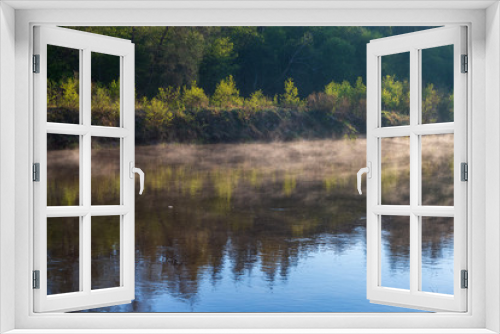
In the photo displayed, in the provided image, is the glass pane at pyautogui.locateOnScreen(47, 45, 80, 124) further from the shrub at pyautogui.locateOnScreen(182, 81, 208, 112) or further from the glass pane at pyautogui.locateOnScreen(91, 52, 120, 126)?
the shrub at pyautogui.locateOnScreen(182, 81, 208, 112)

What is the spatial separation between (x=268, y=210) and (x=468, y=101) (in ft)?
28.9

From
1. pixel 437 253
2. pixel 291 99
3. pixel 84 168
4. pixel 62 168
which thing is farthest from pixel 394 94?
pixel 84 168

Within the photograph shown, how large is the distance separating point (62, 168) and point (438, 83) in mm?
7488

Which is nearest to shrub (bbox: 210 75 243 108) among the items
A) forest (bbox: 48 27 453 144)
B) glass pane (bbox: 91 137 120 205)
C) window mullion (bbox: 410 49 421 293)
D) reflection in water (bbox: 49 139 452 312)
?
forest (bbox: 48 27 453 144)

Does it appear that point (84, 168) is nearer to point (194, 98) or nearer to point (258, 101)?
point (194, 98)

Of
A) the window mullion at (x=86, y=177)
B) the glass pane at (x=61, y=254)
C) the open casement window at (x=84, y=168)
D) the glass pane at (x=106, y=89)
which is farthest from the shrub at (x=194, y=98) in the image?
the window mullion at (x=86, y=177)

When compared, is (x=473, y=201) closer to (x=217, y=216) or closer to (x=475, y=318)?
(x=475, y=318)

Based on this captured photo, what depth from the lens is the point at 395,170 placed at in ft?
35.9

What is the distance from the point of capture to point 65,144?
9.91 meters

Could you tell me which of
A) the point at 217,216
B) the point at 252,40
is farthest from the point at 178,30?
the point at 217,216

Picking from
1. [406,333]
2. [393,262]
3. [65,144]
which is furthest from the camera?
[393,262]

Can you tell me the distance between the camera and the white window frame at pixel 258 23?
234cm

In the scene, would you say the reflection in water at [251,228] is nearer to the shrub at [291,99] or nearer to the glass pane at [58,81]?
the shrub at [291,99]

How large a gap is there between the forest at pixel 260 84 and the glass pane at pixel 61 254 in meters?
2.35
